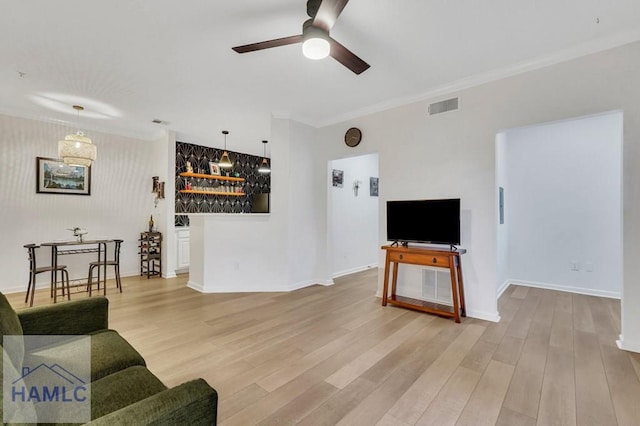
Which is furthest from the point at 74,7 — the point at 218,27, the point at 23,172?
the point at 23,172

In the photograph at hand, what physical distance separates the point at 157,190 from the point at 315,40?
4.83m

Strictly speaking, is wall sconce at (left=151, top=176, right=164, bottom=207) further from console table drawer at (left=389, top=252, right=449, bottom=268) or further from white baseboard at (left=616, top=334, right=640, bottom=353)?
white baseboard at (left=616, top=334, right=640, bottom=353)

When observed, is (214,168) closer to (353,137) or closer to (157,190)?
(157,190)

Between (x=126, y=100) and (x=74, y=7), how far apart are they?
198cm

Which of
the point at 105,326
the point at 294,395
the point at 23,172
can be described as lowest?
the point at 294,395

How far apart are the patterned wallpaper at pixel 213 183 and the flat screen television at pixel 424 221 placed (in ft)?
14.6

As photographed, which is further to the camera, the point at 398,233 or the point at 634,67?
the point at 398,233

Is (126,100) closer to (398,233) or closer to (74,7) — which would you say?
(74,7)

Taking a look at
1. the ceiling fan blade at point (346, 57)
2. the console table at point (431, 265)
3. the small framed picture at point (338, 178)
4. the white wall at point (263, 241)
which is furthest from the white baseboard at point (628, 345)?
the small framed picture at point (338, 178)

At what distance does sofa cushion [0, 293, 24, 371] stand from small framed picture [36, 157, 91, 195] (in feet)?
13.9

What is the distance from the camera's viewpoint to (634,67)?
2.56 meters

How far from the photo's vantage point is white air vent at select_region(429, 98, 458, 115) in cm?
356

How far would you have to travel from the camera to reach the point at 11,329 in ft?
4.28

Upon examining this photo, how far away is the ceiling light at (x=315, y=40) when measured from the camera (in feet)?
6.72
